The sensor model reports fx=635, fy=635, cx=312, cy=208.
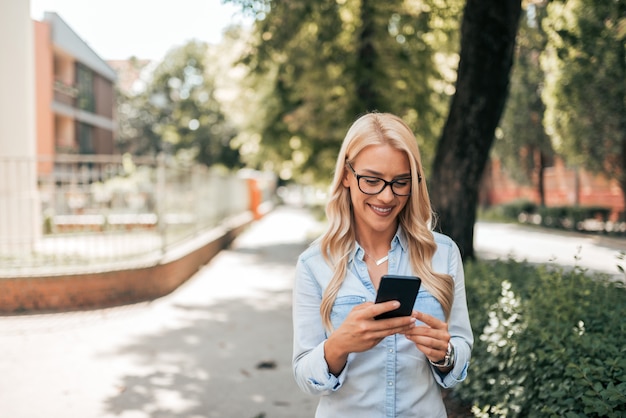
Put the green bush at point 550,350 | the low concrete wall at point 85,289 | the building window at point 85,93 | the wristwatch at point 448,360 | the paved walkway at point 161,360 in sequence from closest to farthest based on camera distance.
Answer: the wristwatch at point 448,360 < the green bush at point 550,350 < the paved walkway at point 161,360 < the low concrete wall at point 85,289 < the building window at point 85,93

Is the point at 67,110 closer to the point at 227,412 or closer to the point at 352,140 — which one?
the point at 227,412

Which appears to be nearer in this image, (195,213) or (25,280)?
(25,280)

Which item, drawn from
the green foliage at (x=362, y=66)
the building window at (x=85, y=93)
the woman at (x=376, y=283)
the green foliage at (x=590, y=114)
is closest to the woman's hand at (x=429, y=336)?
the woman at (x=376, y=283)

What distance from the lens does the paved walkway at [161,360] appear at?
17.3 feet

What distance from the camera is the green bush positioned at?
3.15m

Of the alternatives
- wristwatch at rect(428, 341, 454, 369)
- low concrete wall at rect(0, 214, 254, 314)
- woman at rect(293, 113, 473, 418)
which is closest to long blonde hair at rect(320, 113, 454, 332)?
woman at rect(293, 113, 473, 418)

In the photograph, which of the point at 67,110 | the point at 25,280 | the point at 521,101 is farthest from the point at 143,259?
the point at 521,101

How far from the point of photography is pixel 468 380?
4660mm

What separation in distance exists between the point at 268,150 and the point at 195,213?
247 inches

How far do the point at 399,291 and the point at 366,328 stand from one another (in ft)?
0.51

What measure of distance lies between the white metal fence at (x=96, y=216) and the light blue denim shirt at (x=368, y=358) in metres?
7.60

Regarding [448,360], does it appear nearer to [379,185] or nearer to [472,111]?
[379,185]

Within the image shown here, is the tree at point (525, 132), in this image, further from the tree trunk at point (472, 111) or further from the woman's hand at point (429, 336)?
the woman's hand at point (429, 336)

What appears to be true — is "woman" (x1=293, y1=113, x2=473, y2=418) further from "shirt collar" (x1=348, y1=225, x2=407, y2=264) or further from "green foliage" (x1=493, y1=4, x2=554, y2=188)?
"green foliage" (x1=493, y1=4, x2=554, y2=188)
